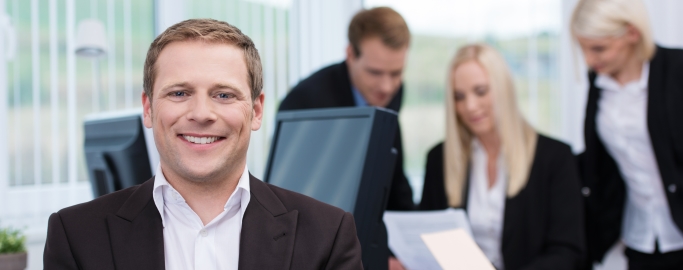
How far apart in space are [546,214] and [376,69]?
0.85 m

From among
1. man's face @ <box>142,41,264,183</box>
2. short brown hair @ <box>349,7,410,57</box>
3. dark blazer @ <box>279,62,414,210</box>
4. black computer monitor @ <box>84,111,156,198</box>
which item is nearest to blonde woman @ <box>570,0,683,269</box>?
short brown hair @ <box>349,7,410,57</box>

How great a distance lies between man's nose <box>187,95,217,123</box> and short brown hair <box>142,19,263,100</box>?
3.7 inches

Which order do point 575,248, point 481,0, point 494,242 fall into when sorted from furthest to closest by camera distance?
point 481,0 < point 494,242 < point 575,248

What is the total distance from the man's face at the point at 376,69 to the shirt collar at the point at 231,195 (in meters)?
1.46

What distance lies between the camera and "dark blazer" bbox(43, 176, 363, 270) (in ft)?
3.23

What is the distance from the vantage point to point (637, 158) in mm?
2602

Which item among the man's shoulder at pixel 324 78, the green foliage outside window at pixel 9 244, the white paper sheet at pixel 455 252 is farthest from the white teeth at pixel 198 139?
the man's shoulder at pixel 324 78

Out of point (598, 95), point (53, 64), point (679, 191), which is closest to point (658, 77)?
point (598, 95)

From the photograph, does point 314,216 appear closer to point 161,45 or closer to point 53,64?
point 161,45

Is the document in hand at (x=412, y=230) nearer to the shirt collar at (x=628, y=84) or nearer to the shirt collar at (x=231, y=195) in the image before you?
the shirt collar at (x=231, y=195)

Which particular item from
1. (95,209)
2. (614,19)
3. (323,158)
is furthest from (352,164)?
(614,19)

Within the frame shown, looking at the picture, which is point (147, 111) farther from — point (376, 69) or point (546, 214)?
point (546, 214)

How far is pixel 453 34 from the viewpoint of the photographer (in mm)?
4258

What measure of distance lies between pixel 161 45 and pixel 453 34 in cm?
342
